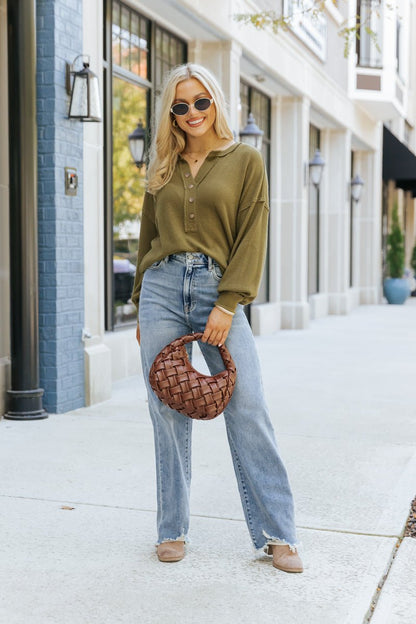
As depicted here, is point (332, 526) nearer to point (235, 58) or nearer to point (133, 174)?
point (133, 174)

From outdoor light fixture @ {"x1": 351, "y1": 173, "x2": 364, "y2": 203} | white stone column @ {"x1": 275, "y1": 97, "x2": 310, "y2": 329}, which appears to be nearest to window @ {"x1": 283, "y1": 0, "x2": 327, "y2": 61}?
white stone column @ {"x1": 275, "y1": 97, "x2": 310, "y2": 329}

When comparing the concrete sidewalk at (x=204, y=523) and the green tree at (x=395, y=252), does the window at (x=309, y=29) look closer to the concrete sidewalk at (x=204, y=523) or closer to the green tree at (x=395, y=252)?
the green tree at (x=395, y=252)

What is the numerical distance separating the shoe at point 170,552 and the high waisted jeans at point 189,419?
44mm

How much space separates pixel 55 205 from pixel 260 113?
8.00 m

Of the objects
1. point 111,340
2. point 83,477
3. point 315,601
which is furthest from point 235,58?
point 315,601

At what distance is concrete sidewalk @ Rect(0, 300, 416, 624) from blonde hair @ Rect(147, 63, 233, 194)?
153 centimetres

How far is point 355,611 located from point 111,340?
552cm

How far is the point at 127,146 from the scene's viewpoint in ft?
29.9

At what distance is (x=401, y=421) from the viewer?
269 inches

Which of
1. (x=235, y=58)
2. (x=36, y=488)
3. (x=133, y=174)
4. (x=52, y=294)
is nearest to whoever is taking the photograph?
(x=36, y=488)

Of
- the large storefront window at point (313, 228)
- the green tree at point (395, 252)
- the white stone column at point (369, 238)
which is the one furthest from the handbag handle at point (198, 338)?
the green tree at point (395, 252)

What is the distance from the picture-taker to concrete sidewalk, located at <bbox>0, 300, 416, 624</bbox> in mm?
3207

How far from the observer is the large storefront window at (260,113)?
13.0 m

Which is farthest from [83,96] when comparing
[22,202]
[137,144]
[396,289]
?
[396,289]
